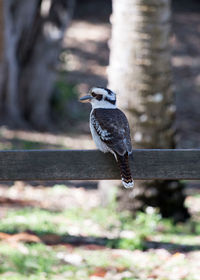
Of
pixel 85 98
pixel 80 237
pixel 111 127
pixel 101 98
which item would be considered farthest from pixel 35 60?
pixel 111 127

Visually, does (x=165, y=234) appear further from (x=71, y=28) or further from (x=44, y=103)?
(x=71, y=28)

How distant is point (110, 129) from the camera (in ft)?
14.4

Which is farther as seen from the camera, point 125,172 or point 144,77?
point 144,77

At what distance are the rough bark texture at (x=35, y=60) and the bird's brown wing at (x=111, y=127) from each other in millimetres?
7068

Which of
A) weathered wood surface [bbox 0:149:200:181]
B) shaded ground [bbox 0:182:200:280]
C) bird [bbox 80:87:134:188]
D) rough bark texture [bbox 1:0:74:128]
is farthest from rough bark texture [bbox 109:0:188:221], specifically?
rough bark texture [bbox 1:0:74:128]

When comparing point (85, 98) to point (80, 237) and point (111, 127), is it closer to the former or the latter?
point (111, 127)

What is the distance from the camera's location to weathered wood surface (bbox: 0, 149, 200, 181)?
357cm

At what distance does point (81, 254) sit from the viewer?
5312mm

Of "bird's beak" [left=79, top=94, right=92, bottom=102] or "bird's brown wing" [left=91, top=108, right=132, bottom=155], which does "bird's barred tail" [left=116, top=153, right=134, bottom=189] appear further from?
"bird's beak" [left=79, top=94, right=92, bottom=102]

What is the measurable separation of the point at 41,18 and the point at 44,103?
6.27ft

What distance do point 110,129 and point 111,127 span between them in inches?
0.9

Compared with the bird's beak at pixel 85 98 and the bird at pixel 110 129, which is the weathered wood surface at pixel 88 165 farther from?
the bird's beak at pixel 85 98

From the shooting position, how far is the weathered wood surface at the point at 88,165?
3.57 m

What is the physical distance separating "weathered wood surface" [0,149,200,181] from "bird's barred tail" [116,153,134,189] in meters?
0.06
